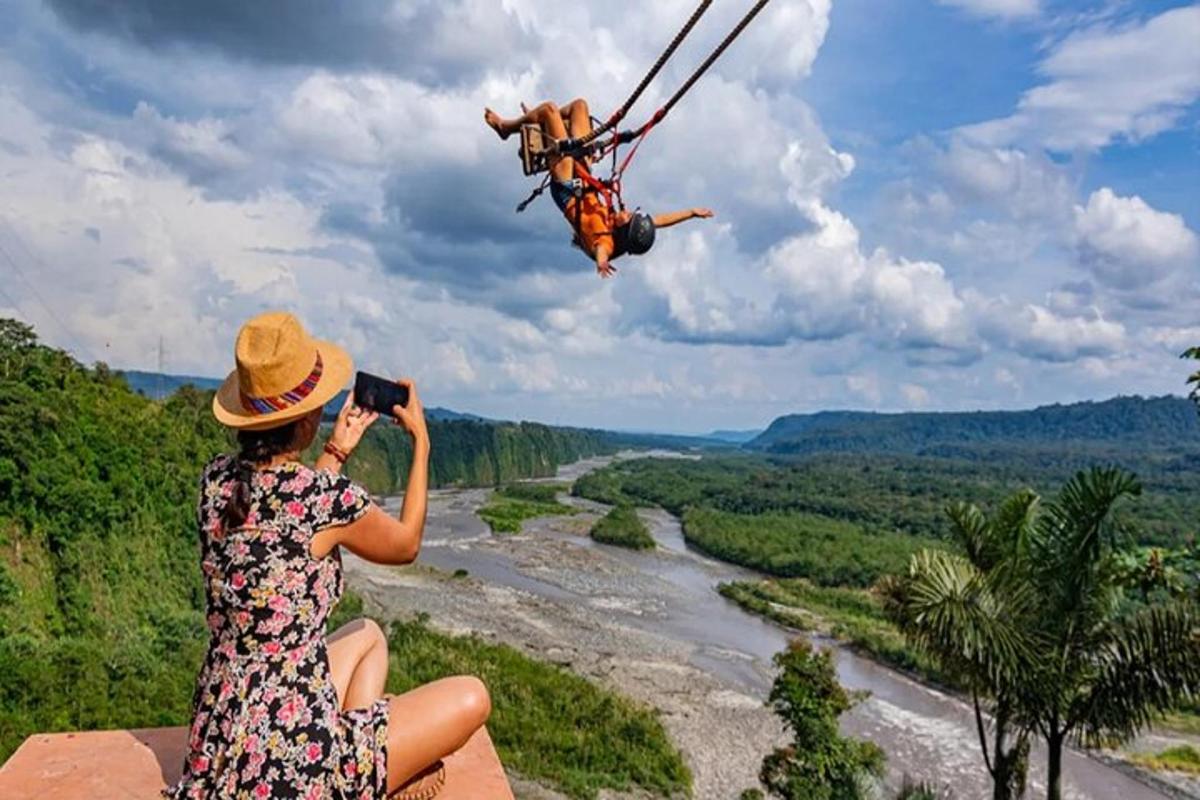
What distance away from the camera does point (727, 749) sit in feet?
56.1

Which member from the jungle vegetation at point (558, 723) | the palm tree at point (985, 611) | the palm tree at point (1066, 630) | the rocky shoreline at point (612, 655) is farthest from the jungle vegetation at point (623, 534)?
the palm tree at point (1066, 630)

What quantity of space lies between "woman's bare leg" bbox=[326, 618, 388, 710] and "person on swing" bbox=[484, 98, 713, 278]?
1597 millimetres

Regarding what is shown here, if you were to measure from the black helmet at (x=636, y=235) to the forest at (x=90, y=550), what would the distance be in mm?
9416

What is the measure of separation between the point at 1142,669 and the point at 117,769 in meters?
6.29

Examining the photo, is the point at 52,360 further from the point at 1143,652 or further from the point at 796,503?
the point at 796,503

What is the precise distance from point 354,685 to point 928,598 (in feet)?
17.2

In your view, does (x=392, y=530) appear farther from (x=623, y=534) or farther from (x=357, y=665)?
(x=623, y=534)

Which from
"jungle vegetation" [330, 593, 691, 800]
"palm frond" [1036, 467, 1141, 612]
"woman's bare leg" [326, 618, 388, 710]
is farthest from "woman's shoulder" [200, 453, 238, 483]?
"jungle vegetation" [330, 593, 691, 800]

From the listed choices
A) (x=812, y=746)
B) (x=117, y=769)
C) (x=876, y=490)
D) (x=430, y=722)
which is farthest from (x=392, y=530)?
(x=876, y=490)

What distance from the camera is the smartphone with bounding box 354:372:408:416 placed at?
2438mm

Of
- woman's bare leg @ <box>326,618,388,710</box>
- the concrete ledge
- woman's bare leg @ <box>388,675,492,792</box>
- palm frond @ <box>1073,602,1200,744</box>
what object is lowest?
palm frond @ <box>1073,602,1200,744</box>

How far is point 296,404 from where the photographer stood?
2.13m

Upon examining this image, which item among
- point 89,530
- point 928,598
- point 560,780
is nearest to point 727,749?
point 560,780

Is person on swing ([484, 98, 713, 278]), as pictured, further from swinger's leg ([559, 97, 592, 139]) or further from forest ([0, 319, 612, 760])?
forest ([0, 319, 612, 760])
